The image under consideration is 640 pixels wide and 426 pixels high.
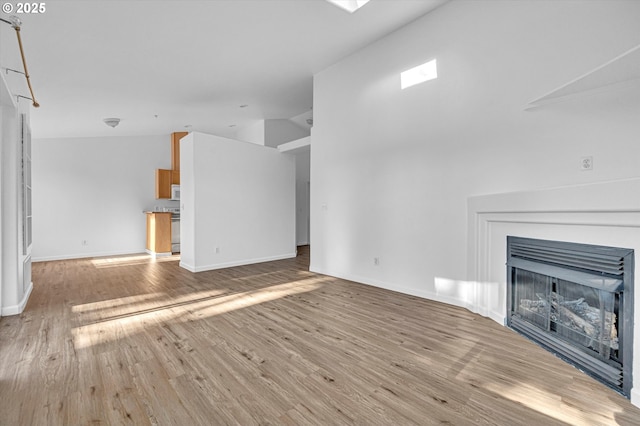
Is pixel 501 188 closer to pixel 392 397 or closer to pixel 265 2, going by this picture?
pixel 392 397

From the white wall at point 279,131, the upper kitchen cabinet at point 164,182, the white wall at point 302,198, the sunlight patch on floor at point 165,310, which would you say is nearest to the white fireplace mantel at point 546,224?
the sunlight patch on floor at point 165,310

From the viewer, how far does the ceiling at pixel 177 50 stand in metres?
3.36

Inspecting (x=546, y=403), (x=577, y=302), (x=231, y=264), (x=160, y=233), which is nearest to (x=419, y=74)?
(x=577, y=302)

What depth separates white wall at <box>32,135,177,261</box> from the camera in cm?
709

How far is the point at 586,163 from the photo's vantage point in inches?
99.4

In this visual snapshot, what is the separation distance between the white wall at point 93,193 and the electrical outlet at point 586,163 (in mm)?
8742

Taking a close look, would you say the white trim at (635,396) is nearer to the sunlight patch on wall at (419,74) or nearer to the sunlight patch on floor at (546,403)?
the sunlight patch on floor at (546,403)

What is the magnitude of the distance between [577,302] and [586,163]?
1.11m

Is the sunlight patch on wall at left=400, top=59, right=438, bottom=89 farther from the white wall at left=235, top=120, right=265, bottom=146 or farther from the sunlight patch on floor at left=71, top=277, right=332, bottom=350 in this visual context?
the white wall at left=235, top=120, right=265, bottom=146

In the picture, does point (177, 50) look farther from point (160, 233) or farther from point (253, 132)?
point (160, 233)

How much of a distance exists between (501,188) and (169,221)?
7210 millimetres

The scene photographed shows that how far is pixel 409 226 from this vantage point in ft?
13.1

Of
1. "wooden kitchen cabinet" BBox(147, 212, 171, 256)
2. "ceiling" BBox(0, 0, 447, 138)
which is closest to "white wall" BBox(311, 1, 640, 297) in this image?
"ceiling" BBox(0, 0, 447, 138)

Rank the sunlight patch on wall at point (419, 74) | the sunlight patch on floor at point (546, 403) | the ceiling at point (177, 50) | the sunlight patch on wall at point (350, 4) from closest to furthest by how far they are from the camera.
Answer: the sunlight patch on floor at point (546, 403), the ceiling at point (177, 50), the sunlight patch on wall at point (350, 4), the sunlight patch on wall at point (419, 74)
